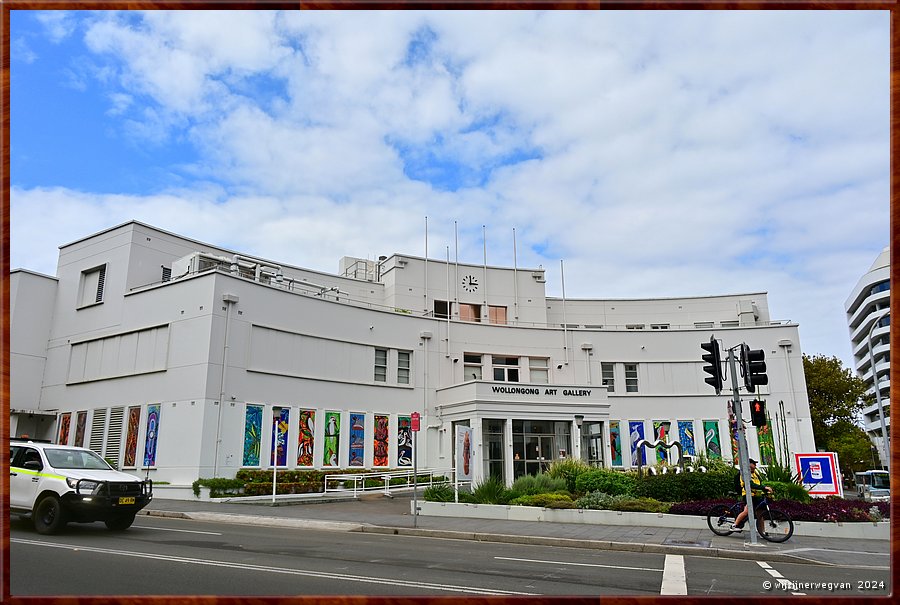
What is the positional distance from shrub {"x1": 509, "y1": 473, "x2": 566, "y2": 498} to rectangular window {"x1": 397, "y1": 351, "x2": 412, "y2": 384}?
1304 cm

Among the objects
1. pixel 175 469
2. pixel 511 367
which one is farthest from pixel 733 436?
pixel 175 469

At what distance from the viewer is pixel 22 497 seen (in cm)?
1275

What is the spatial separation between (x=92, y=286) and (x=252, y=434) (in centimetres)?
1281

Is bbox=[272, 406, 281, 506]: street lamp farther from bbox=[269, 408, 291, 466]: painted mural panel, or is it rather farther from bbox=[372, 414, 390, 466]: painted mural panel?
bbox=[372, 414, 390, 466]: painted mural panel

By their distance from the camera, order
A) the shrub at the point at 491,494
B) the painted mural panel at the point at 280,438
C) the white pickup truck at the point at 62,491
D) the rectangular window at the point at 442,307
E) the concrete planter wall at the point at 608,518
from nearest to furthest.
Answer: the white pickup truck at the point at 62,491 < the concrete planter wall at the point at 608,518 < the shrub at the point at 491,494 < the painted mural panel at the point at 280,438 < the rectangular window at the point at 442,307

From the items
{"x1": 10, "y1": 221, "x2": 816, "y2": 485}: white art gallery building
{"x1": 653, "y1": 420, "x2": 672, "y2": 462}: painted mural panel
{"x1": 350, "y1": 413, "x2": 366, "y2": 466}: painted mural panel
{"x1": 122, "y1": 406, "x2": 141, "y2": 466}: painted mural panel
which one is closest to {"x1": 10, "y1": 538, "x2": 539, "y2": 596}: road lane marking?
{"x1": 10, "y1": 221, "x2": 816, "y2": 485}: white art gallery building

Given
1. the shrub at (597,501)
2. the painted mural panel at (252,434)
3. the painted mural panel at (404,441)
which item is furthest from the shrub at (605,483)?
the painted mural panel at (252,434)

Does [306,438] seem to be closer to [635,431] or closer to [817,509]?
[635,431]

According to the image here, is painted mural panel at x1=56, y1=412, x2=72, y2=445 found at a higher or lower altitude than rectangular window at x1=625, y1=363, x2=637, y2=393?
lower

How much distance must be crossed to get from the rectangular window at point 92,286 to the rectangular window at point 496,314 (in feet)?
72.4

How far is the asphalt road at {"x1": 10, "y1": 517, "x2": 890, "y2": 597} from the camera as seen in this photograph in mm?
7746

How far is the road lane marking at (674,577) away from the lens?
8.66m

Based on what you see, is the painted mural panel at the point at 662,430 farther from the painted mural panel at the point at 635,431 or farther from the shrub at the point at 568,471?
the shrub at the point at 568,471

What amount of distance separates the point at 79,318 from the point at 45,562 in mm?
26757
